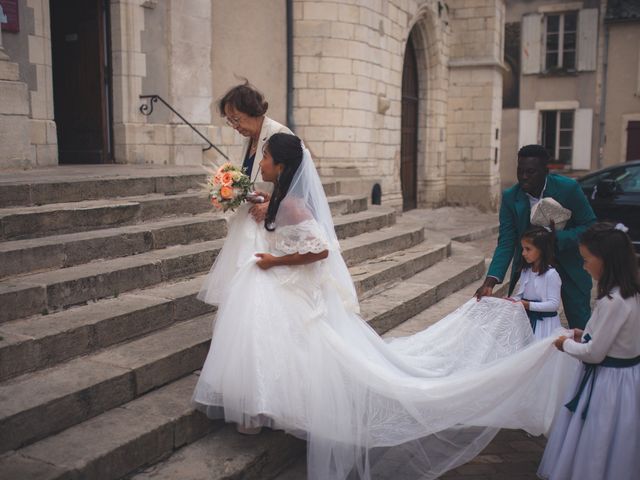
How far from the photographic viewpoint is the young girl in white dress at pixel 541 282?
399 cm

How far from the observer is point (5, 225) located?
4.71m

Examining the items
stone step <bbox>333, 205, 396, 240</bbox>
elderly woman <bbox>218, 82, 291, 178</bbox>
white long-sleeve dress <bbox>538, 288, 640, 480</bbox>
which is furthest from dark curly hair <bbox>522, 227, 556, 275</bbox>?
stone step <bbox>333, 205, 396, 240</bbox>

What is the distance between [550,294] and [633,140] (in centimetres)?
1973

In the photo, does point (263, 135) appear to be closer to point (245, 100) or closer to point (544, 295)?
point (245, 100)

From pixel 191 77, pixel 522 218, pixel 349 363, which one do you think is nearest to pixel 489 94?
pixel 191 77

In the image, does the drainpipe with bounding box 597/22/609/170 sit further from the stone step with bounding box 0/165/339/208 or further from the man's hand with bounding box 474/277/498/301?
the man's hand with bounding box 474/277/498/301

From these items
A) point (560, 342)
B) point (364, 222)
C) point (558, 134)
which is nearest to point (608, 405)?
point (560, 342)

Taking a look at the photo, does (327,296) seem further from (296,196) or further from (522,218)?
(522,218)

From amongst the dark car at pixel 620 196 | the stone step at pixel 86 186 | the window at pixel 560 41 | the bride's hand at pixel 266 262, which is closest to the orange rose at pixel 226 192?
the bride's hand at pixel 266 262

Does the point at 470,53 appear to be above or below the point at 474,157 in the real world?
above

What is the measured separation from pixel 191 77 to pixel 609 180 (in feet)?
20.2

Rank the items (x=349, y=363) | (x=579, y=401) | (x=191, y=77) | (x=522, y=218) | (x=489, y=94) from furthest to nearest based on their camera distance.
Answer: (x=489, y=94)
(x=191, y=77)
(x=522, y=218)
(x=349, y=363)
(x=579, y=401)

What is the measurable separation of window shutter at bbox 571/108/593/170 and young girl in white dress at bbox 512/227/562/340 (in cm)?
1898

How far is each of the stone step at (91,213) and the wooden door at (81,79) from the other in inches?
124
